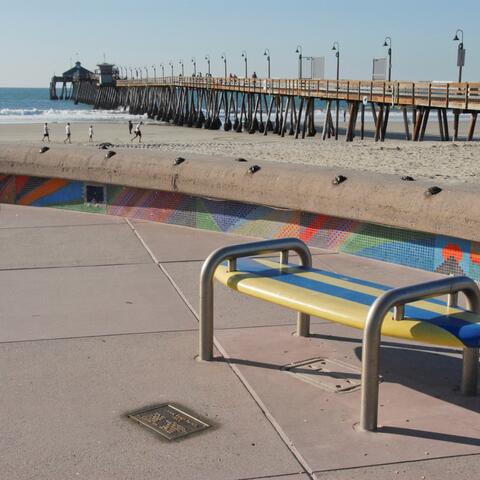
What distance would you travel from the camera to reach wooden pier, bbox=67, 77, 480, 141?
91.2 ft

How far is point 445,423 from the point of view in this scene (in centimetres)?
349

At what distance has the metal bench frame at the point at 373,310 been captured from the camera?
10.9 feet

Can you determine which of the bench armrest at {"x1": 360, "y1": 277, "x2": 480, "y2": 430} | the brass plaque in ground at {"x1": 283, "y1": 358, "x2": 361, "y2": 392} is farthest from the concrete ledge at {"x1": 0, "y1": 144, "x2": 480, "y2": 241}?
the bench armrest at {"x1": 360, "y1": 277, "x2": 480, "y2": 430}

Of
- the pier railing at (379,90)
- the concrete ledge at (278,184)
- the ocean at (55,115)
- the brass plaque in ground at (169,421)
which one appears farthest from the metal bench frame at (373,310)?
the ocean at (55,115)

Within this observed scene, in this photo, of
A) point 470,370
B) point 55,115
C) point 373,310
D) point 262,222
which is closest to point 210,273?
point 373,310

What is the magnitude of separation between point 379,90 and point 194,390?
2804 cm

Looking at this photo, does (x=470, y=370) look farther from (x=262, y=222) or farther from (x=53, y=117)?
(x=53, y=117)

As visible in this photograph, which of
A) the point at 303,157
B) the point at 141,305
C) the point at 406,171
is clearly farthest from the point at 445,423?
the point at 303,157

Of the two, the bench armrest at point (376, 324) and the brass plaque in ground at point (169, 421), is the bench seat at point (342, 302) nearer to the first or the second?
the bench armrest at point (376, 324)

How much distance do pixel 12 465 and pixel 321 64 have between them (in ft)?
142

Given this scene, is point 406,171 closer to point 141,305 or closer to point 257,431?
point 141,305

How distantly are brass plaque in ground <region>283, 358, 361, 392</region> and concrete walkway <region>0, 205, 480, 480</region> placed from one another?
16 millimetres

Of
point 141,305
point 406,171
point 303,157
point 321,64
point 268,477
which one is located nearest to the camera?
point 268,477

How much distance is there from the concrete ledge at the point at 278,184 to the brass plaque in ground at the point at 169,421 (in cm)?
268
